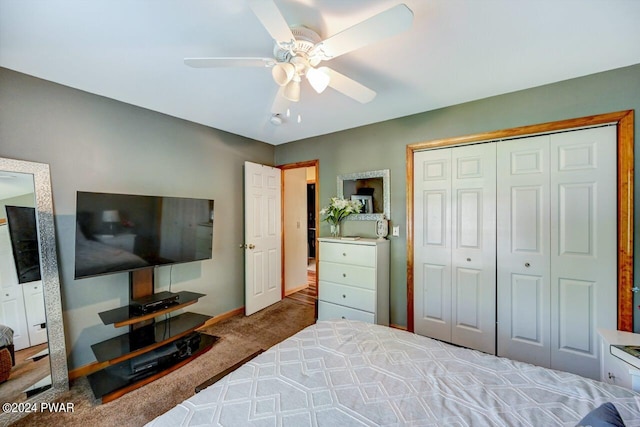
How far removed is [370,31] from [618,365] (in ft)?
7.63

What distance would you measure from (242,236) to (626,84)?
3974mm

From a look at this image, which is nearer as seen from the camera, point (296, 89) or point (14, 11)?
point (14, 11)

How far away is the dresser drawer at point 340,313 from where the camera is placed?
2.70 meters

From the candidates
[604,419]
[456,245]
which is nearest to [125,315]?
[604,419]

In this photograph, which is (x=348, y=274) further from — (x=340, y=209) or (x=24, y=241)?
(x=24, y=241)

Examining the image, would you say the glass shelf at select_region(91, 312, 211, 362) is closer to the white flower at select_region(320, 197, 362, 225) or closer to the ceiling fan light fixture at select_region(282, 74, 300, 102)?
the white flower at select_region(320, 197, 362, 225)

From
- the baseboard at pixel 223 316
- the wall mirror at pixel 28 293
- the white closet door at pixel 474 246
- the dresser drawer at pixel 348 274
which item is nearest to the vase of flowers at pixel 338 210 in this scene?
the dresser drawer at pixel 348 274

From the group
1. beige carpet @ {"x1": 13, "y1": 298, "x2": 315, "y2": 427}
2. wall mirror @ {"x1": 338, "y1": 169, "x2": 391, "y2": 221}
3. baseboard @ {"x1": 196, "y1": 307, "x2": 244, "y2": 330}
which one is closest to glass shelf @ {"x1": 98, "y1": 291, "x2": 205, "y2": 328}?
beige carpet @ {"x1": 13, "y1": 298, "x2": 315, "y2": 427}

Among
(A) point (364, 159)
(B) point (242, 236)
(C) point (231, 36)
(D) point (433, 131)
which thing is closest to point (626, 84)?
(D) point (433, 131)

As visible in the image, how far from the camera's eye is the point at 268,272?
12.3 feet

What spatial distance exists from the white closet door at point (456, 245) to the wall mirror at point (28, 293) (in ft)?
10.5

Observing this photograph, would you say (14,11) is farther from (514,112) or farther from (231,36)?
(514,112)

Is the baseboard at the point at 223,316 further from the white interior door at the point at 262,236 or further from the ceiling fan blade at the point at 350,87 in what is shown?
the ceiling fan blade at the point at 350,87

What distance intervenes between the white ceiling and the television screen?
106 centimetres
